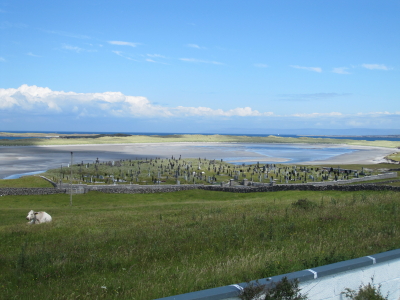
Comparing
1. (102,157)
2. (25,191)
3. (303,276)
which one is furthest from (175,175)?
(303,276)

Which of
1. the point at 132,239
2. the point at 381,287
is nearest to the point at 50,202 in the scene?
the point at 132,239

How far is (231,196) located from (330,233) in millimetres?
26452

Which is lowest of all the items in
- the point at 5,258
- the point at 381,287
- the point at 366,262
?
the point at 5,258

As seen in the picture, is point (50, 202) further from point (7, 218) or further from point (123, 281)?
point (123, 281)

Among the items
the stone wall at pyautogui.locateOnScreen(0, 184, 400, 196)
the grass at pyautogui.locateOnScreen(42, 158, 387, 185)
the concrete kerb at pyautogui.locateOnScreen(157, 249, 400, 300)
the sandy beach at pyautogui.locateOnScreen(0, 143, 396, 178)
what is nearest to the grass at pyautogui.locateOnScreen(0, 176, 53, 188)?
the grass at pyautogui.locateOnScreen(42, 158, 387, 185)

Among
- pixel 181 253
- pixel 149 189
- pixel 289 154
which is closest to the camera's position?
pixel 181 253

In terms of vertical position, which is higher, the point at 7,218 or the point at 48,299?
the point at 48,299

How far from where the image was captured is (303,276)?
213 inches

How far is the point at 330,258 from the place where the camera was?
7.11 meters

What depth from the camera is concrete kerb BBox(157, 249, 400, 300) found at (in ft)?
15.6

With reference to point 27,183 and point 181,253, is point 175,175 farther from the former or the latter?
point 181,253

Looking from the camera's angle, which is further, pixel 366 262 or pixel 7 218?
pixel 7 218

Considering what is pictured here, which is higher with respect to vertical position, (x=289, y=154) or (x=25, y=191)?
(x=25, y=191)

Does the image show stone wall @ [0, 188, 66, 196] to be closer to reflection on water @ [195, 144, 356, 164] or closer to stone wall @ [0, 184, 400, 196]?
stone wall @ [0, 184, 400, 196]
